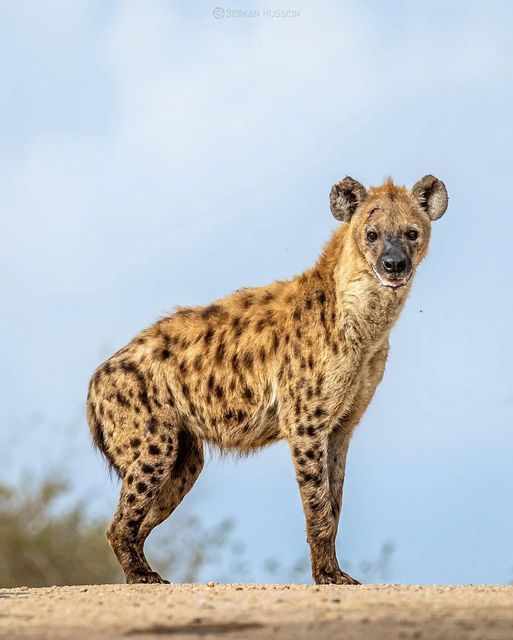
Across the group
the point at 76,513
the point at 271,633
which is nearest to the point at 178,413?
the point at 271,633

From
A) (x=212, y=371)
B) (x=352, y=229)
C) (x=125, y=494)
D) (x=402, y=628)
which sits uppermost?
(x=352, y=229)

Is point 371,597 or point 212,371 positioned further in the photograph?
point 212,371

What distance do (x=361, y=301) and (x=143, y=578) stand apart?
250 cm

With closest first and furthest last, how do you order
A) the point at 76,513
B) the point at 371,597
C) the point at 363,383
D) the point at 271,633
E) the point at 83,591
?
the point at 271,633 → the point at 371,597 → the point at 83,591 → the point at 363,383 → the point at 76,513

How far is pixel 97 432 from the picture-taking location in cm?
980

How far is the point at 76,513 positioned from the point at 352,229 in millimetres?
10055

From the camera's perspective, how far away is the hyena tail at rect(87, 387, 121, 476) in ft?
31.8

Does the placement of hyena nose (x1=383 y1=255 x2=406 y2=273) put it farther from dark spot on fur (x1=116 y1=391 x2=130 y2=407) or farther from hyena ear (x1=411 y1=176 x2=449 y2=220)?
dark spot on fur (x1=116 y1=391 x2=130 y2=407)

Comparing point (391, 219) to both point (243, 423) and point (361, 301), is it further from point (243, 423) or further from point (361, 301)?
point (243, 423)

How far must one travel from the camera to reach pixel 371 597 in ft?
21.4

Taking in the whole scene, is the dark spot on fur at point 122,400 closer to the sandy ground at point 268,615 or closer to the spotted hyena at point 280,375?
the spotted hyena at point 280,375

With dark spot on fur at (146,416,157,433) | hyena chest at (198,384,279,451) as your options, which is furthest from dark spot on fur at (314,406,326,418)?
dark spot on fur at (146,416,157,433)

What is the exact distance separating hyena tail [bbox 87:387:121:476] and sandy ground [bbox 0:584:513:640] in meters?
2.60

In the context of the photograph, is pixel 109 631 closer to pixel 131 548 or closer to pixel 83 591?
pixel 83 591
